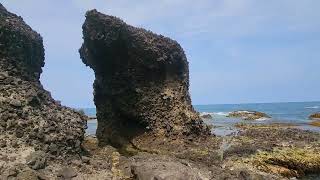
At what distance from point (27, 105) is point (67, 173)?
501 cm

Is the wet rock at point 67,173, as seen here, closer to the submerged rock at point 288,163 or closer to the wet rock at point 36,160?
the wet rock at point 36,160

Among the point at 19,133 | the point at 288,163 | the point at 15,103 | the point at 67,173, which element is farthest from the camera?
the point at 288,163

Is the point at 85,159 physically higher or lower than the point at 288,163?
higher

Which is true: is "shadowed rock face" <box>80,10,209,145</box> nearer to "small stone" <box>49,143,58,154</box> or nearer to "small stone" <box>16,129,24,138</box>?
"small stone" <box>49,143,58,154</box>

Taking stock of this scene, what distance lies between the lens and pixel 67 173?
778 inches

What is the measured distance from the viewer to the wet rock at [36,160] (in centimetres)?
1923

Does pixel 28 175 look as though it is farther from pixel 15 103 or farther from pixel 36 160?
pixel 15 103

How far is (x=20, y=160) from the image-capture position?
19234 mm

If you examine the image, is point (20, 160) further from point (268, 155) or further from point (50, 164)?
point (268, 155)

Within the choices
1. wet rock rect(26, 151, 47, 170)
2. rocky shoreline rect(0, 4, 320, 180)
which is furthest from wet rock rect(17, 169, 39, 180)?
wet rock rect(26, 151, 47, 170)

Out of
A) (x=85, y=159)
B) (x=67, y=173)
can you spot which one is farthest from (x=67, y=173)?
(x=85, y=159)

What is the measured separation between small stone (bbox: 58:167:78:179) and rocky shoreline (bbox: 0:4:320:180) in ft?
0.16

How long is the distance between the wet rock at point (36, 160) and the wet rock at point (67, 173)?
2.67 ft

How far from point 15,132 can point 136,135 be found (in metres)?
16.8
